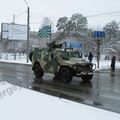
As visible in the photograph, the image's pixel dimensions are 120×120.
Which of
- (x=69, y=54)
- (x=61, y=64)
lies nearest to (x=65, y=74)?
(x=61, y=64)

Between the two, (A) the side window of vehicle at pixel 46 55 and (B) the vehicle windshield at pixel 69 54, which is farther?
(A) the side window of vehicle at pixel 46 55

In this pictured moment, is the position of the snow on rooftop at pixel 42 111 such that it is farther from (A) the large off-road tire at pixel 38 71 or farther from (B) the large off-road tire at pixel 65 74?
(A) the large off-road tire at pixel 38 71

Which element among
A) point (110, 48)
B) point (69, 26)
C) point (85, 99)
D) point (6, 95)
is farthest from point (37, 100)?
point (69, 26)

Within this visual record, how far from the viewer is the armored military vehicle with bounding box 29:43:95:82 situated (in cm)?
1783

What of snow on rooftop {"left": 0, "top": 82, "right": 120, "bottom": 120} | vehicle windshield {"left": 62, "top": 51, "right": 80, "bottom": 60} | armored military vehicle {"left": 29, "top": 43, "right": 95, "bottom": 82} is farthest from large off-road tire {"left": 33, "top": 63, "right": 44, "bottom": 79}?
snow on rooftop {"left": 0, "top": 82, "right": 120, "bottom": 120}

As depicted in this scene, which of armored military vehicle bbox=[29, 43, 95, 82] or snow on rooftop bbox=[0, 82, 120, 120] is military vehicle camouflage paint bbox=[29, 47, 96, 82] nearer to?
armored military vehicle bbox=[29, 43, 95, 82]

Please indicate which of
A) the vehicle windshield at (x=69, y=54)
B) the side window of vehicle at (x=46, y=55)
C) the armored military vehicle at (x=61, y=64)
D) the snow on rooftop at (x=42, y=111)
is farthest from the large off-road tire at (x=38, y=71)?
the snow on rooftop at (x=42, y=111)

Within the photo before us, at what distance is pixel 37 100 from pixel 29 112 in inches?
78.8

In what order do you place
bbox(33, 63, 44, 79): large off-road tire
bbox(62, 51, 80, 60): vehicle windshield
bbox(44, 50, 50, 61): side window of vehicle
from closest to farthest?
1. bbox(62, 51, 80, 60): vehicle windshield
2. bbox(44, 50, 50, 61): side window of vehicle
3. bbox(33, 63, 44, 79): large off-road tire

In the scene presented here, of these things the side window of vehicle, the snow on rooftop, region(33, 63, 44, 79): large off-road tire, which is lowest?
the snow on rooftop

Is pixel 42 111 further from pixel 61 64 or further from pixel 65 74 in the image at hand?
pixel 61 64

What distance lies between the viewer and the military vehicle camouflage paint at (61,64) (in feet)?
58.4

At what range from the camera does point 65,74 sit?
18.0 meters

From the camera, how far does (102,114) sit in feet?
29.3
